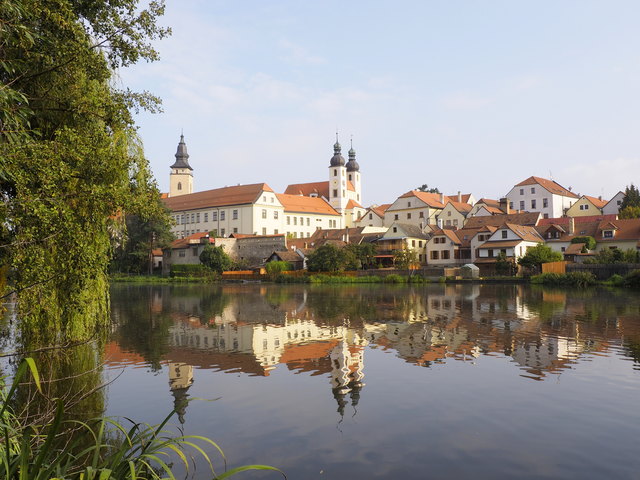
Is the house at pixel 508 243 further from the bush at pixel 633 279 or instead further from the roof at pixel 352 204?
the roof at pixel 352 204

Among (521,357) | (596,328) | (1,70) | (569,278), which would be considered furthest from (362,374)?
(569,278)

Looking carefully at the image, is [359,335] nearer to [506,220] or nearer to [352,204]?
[506,220]

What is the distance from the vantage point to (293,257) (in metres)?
79.5

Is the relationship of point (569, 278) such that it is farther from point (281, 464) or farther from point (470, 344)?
point (281, 464)

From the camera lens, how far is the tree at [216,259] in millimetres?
79812

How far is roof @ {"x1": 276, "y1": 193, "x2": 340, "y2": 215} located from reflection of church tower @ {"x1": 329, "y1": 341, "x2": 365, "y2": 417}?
9086cm

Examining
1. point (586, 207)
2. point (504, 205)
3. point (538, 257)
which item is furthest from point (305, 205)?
point (538, 257)

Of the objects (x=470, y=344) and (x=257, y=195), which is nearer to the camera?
(x=470, y=344)

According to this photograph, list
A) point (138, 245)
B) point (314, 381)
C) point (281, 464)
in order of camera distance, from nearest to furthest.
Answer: point (281, 464) < point (314, 381) < point (138, 245)

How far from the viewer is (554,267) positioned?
5622 centimetres

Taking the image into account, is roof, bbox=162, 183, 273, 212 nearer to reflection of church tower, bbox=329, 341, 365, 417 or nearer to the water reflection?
the water reflection

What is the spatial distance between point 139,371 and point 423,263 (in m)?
67.1

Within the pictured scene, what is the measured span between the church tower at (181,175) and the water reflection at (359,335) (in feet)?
329

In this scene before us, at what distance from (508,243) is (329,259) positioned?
22.7m
